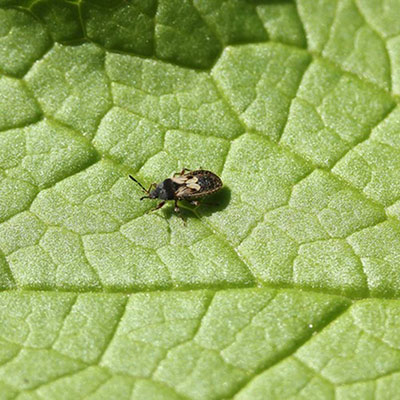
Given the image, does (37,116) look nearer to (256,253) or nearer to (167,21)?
(167,21)

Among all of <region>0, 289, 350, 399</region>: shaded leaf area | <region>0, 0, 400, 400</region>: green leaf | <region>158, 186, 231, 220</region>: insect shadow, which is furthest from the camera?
<region>158, 186, 231, 220</region>: insect shadow

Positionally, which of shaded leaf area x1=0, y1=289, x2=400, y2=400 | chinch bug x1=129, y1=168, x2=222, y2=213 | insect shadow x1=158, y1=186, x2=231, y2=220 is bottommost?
shaded leaf area x1=0, y1=289, x2=400, y2=400

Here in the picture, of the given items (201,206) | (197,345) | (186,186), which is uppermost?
(186,186)

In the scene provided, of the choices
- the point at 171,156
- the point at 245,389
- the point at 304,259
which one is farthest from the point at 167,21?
the point at 245,389

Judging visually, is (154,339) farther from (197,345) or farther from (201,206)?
(201,206)

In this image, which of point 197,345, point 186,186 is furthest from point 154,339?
point 186,186

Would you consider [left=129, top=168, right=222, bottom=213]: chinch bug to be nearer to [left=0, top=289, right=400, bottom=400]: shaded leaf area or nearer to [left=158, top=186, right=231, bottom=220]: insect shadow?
[left=158, top=186, right=231, bottom=220]: insect shadow

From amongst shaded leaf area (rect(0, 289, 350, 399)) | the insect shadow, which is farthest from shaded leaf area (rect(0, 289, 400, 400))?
the insect shadow
